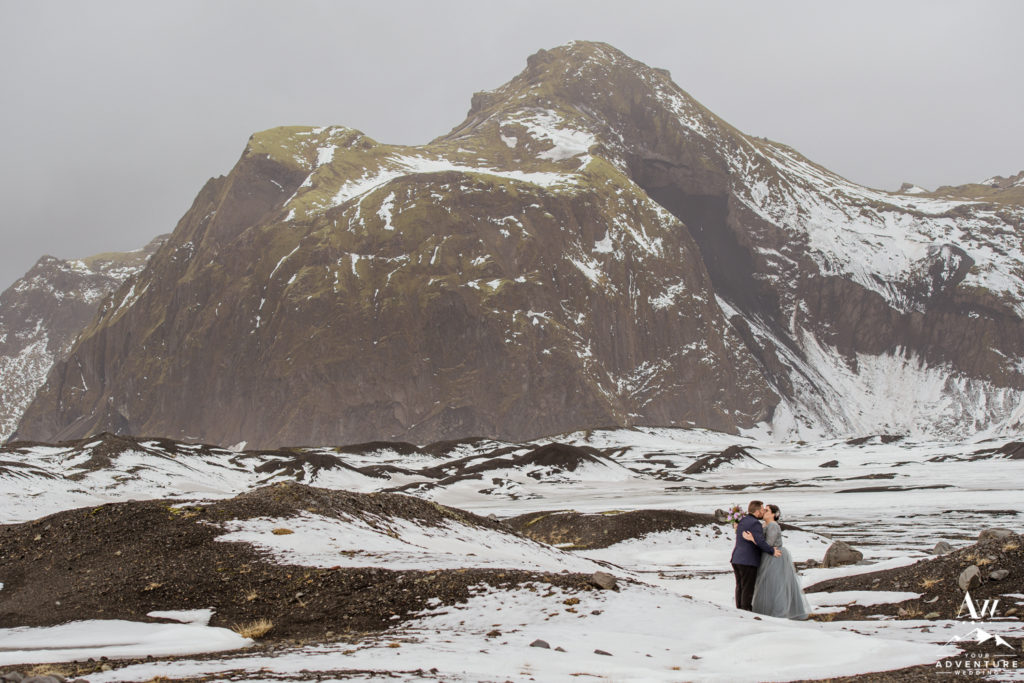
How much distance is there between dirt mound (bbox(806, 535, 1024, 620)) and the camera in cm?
1695

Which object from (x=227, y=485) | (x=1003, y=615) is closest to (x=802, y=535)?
(x=1003, y=615)

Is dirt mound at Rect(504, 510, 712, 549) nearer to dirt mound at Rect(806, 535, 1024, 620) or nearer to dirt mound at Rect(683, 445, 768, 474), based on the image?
dirt mound at Rect(806, 535, 1024, 620)

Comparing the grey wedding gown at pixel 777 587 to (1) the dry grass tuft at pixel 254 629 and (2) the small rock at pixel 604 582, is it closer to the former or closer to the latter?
(2) the small rock at pixel 604 582

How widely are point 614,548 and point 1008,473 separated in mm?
76150

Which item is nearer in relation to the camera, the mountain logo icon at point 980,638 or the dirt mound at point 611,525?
the mountain logo icon at point 980,638

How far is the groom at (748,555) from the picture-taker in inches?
668

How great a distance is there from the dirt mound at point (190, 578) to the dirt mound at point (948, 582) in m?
6.69

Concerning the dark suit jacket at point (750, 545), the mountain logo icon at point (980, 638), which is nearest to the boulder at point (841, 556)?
the dark suit jacket at point (750, 545)

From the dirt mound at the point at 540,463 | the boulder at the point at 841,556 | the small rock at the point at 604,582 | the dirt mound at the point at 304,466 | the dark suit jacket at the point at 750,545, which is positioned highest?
the dark suit jacket at the point at 750,545

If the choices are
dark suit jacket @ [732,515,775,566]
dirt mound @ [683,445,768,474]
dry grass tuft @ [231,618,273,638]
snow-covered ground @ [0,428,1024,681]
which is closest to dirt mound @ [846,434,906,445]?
dirt mound @ [683,445,768,474]

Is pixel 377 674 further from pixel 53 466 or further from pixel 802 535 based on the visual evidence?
pixel 53 466

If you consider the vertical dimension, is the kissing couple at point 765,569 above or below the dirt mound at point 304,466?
above

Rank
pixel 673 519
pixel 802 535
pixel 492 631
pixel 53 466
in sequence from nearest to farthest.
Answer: pixel 492 631, pixel 802 535, pixel 673 519, pixel 53 466

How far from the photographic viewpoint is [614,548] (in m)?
40.7
